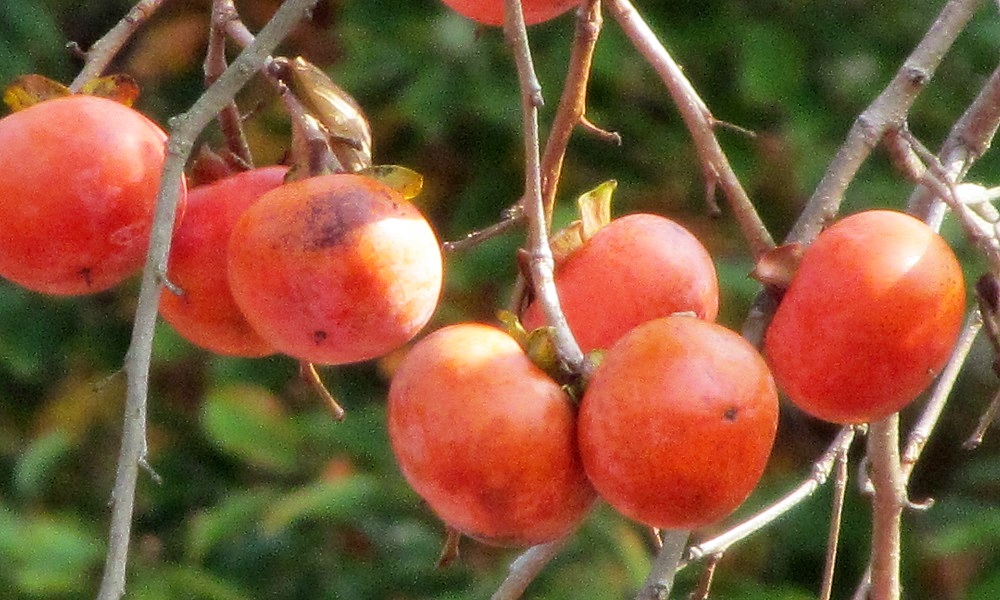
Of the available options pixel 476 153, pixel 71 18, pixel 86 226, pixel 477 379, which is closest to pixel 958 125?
pixel 477 379

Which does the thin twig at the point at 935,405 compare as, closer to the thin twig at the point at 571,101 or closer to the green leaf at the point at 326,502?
the thin twig at the point at 571,101

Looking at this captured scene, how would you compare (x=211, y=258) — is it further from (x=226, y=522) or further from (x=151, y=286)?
(x=226, y=522)

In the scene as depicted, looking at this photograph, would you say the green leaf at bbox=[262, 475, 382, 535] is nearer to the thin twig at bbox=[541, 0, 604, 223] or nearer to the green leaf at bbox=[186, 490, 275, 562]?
the green leaf at bbox=[186, 490, 275, 562]

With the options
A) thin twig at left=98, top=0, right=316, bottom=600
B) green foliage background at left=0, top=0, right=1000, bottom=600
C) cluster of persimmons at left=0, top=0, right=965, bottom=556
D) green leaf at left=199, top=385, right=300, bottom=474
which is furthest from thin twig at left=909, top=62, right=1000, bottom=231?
green leaf at left=199, top=385, right=300, bottom=474

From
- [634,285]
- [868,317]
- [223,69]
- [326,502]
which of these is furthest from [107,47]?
[326,502]

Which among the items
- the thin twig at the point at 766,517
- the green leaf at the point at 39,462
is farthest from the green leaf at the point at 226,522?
the thin twig at the point at 766,517

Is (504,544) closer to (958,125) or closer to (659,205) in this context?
(958,125)
